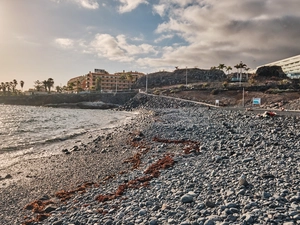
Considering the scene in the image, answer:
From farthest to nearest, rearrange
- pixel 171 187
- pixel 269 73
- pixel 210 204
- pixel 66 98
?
pixel 66 98, pixel 269 73, pixel 171 187, pixel 210 204

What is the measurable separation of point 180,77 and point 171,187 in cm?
13056

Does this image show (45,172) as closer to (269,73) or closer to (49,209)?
(49,209)

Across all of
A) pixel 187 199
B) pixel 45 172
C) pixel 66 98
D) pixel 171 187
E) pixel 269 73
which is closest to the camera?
pixel 187 199

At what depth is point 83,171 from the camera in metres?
13.2

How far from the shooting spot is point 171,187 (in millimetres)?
8484

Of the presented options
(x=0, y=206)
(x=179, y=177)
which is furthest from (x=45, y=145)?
(x=179, y=177)

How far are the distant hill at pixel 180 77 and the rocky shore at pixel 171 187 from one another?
4630 inches

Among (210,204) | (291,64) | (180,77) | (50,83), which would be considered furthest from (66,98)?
(291,64)

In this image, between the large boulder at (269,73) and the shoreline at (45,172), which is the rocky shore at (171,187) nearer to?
the shoreline at (45,172)

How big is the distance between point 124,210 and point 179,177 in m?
2.92

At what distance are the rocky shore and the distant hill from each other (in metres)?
118

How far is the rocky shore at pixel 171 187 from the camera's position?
630 centimetres

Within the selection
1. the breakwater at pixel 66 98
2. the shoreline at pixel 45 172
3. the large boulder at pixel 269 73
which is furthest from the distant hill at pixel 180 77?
the shoreline at pixel 45 172

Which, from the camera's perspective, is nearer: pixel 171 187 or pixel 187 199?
pixel 187 199
